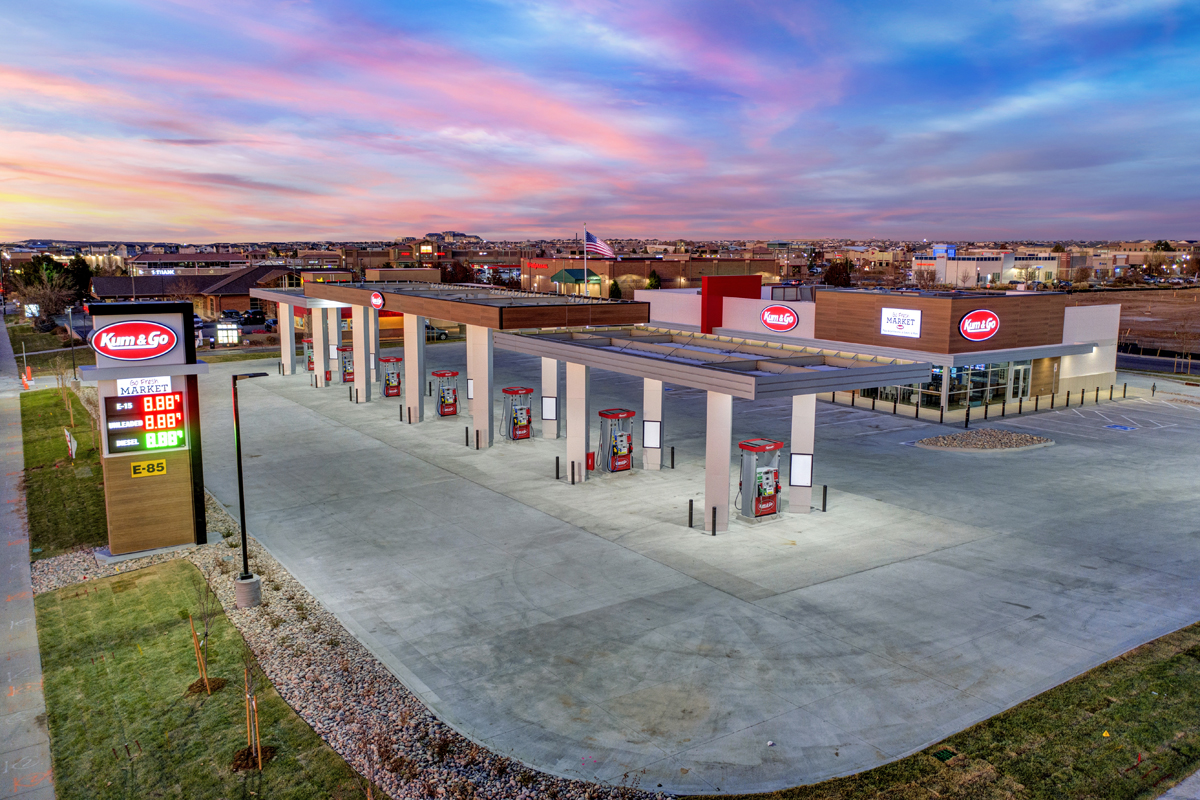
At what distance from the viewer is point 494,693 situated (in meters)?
12.7

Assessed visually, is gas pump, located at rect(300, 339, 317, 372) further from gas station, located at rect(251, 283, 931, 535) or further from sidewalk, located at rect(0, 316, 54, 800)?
sidewalk, located at rect(0, 316, 54, 800)

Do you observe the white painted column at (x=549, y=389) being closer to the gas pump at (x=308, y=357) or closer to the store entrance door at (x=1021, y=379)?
the gas pump at (x=308, y=357)

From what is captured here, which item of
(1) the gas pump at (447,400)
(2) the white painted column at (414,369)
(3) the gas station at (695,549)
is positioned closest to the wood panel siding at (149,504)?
(3) the gas station at (695,549)

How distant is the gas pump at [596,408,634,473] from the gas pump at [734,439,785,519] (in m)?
5.65

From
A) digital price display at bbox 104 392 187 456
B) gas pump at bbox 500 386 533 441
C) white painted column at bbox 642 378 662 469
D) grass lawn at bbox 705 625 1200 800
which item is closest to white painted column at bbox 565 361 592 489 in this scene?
white painted column at bbox 642 378 662 469

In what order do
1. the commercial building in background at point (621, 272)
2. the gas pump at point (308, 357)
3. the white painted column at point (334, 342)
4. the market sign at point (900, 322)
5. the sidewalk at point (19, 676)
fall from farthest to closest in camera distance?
1. the commercial building in background at point (621, 272)
2. the gas pump at point (308, 357)
3. the white painted column at point (334, 342)
4. the market sign at point (900, 322)
5. the sidewalk at point (19, 676)

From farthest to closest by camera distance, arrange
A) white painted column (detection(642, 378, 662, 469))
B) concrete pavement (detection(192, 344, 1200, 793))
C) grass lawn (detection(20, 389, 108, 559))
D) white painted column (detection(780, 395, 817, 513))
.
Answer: white painted column (detection(642, 378, 662, 469)) < white painted column (detection(780, 395, 817, 513)) < grass lawn (detection(20, 389, 108, 559)) < concrete pavement (detection(192, 344, 1200, 793))

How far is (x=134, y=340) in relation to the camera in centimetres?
Answer: 1884

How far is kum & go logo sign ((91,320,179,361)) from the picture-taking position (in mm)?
18422

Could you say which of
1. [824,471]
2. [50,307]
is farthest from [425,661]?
[50,307]

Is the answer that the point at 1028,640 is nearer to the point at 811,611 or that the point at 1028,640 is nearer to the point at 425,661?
the point at 811,611

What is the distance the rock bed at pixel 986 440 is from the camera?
3067cm

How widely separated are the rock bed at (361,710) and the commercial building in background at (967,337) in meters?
29.1

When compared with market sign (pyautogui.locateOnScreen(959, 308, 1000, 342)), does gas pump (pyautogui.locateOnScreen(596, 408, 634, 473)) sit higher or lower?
lower
